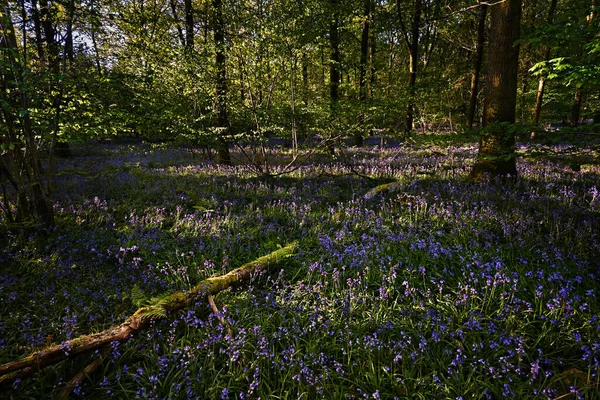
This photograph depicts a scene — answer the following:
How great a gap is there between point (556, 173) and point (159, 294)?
1041cm

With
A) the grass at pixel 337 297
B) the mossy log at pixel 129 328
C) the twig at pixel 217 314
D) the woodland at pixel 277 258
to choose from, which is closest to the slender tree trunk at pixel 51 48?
the woodland at pixel 277 258

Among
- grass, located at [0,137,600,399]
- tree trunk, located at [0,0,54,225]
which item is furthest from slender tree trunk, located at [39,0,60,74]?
grass, located at [0,137,600,399]

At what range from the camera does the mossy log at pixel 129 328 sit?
2.40 m

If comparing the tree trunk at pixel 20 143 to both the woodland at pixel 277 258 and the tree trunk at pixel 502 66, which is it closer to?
the woodland at pixel 277 258

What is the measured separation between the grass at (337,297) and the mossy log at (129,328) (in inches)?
5.1

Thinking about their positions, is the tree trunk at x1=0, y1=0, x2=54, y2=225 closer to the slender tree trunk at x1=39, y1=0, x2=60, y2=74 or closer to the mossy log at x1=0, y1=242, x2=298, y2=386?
the slender tree trunk at x1=39, y1=0, x2=60, y2=74

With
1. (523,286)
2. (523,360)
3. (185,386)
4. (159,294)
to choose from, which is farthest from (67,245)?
(523,286)

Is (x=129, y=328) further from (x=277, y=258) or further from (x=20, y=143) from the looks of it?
(x=20, y=143)

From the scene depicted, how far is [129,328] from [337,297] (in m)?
2.25

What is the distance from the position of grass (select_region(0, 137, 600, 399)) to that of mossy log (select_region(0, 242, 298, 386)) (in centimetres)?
13

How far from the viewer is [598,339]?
259 cm

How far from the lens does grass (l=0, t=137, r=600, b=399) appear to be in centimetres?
252

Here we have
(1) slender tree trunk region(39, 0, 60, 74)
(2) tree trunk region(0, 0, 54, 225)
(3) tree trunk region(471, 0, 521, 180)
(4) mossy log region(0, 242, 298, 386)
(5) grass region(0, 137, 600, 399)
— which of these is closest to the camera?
(4) mossy log region(0, 242, 298, 386)

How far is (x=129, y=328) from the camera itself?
2943mm
